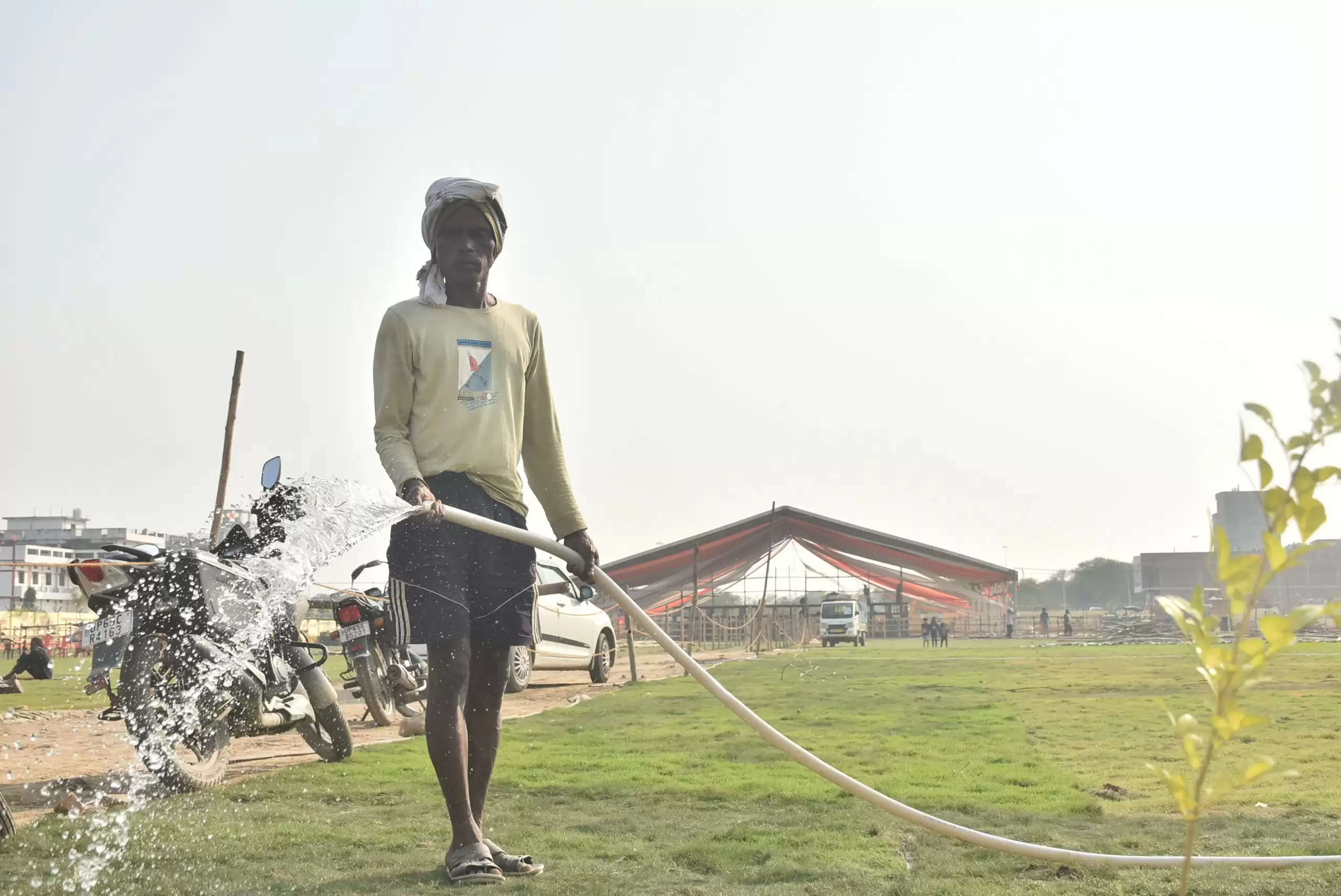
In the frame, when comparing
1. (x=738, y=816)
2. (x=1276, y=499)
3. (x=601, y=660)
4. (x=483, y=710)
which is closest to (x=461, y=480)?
(x=483, y=710)

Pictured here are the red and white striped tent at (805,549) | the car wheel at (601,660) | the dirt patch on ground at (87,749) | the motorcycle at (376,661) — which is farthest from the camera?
the red and white striped tent at (805,549)

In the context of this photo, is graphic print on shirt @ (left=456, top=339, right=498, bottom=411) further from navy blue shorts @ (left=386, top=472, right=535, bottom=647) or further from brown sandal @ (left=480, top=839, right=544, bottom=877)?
brown sandal @ (left=480, top=839, right=544, bottom=877)

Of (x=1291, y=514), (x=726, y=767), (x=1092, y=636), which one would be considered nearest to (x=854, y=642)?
(x=1092, y=636)

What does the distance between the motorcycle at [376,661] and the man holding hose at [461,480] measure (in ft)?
11.6

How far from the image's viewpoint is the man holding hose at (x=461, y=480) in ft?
12.5

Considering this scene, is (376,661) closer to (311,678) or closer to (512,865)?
(311,678)

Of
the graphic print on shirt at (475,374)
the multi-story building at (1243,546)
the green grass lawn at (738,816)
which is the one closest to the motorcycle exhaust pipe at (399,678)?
the green grass lawn at (738,816)

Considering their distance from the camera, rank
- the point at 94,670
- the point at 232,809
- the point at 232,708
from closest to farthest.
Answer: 1. the point at 232,809
2. the point at 94,670
3. the point at 232,708

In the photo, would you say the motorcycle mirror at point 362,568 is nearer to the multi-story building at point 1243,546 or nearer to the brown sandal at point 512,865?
the brown sandal at point 512,865

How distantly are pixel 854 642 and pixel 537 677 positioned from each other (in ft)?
83.1

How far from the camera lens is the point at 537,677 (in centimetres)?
1593

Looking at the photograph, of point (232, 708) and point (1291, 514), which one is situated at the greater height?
point (1291, 514)

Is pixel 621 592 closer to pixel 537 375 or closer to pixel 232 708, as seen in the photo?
pixel 537 375

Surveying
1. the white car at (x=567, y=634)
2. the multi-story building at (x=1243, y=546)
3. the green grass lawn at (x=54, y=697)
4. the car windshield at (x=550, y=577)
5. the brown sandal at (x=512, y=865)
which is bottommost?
the green grass lawn at (x=54, y=697)
